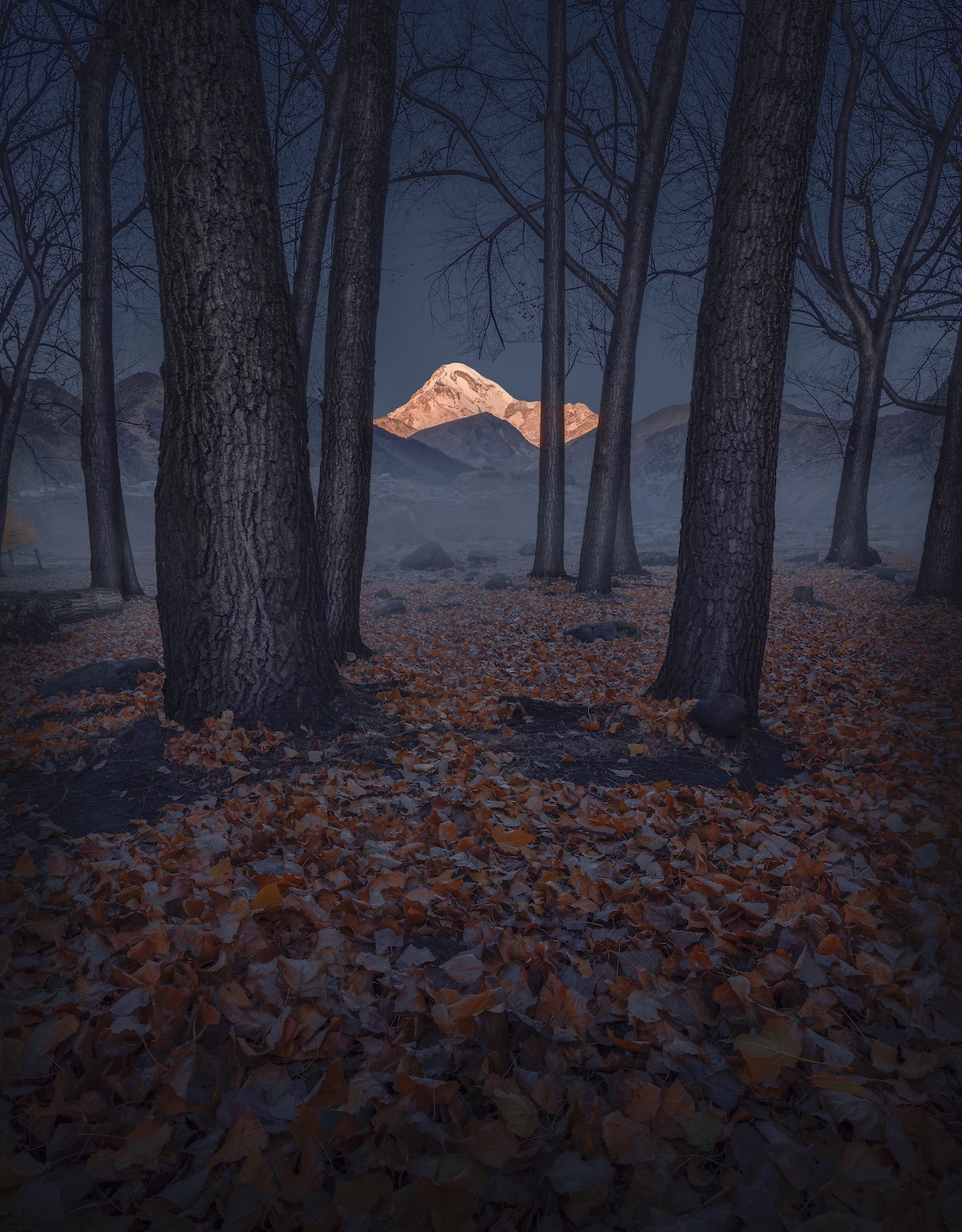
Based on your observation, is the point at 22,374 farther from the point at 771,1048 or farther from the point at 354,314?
the point at 771,1048

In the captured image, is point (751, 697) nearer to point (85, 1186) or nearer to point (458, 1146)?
point (458, 1146)

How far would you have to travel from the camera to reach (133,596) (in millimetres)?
12602

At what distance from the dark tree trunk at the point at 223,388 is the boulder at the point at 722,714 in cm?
274

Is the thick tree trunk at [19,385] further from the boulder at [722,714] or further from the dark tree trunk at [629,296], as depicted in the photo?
the boulder at [722,714]

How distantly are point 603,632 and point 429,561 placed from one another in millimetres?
14538

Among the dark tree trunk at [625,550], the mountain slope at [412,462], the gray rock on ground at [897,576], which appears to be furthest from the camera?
the mountain slope at [412,462]

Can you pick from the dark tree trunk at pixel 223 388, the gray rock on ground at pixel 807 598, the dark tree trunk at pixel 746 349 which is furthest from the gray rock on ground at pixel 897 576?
the dark tree trunk at pixel 223 388

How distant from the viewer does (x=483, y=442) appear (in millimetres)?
95375

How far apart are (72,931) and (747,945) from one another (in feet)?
8.04

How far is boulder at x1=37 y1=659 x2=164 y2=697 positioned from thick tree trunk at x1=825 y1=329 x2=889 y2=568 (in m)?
15.7

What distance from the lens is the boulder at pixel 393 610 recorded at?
1128 cm

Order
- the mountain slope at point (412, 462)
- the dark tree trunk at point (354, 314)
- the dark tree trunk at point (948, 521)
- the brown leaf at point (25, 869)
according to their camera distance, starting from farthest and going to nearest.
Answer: the mountain slope at point (412, 462) < the dark tree trunk at point (948, 521) < the dark tree trunk at point (354, 314) < the brown leaf at point (25, 869)

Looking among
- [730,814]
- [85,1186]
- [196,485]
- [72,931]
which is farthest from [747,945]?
[196,485]

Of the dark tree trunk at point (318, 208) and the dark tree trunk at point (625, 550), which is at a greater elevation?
the dark tree trunk at point (318, 208)
